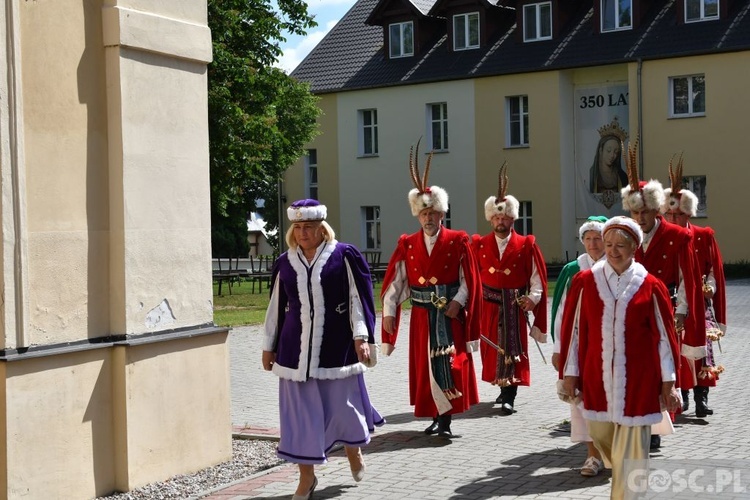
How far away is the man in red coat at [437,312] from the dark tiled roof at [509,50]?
28.0m

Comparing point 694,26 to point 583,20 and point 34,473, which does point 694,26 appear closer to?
point 583,20

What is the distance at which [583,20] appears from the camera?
40.3m

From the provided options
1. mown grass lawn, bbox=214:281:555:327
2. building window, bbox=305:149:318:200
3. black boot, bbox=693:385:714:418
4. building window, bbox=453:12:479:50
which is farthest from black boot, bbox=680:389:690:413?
building window, bbox=305:149:318:200

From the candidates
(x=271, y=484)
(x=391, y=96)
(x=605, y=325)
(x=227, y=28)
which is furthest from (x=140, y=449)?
(x=391, y=96)

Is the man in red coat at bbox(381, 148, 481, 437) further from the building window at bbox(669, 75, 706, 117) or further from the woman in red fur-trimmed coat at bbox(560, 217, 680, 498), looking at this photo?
the building window at bbox(669, 75, 706, 117)

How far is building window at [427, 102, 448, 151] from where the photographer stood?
4281 centimetres

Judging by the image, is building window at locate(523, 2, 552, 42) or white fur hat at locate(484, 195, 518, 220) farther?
building window at locate(523, 2, 552, 42)

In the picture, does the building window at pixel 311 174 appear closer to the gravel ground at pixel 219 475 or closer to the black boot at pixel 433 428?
the black boot at pixel 433 428

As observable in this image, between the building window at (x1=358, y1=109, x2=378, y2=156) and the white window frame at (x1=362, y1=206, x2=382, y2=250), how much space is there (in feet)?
7.10

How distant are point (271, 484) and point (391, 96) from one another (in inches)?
1426

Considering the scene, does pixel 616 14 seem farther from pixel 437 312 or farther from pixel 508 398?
pixel 437 312

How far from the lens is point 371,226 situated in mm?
45094

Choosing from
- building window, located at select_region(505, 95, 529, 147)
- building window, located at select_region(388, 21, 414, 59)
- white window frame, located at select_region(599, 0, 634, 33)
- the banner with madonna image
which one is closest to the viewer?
white window frame, located at select_region(599, 0, 634, 33)

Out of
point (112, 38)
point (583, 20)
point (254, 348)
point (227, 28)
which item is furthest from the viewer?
point (583, 20)
